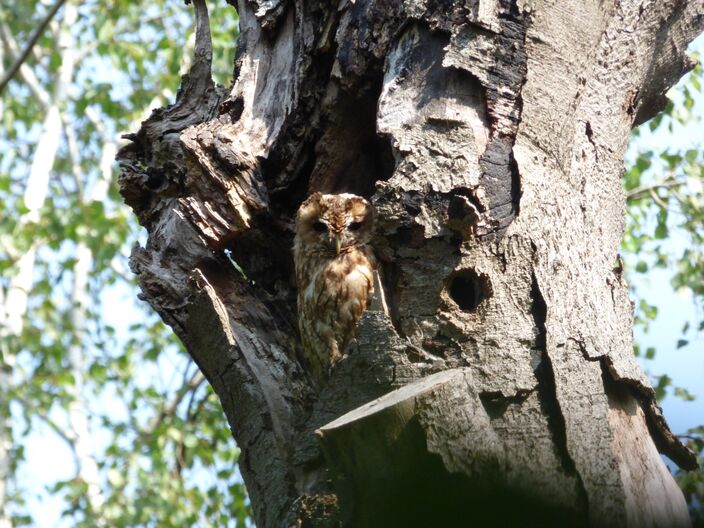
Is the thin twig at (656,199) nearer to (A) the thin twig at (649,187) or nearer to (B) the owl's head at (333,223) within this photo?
(A) the thin twig at (649,187)

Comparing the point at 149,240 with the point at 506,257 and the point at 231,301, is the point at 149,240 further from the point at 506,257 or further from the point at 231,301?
the point at 506,257

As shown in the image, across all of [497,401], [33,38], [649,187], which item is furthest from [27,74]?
[497,401]

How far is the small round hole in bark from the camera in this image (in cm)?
182

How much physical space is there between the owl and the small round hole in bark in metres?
0.72

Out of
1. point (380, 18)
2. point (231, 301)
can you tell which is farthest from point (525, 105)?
point (231, 301)

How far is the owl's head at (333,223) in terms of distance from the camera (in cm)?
277

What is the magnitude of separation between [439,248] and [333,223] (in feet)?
3.21

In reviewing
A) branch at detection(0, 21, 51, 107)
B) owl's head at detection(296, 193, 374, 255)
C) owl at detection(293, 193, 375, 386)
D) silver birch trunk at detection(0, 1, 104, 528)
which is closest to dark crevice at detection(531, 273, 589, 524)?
owl at detection(293, 193, 375, 386)

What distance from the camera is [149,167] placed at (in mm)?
2475

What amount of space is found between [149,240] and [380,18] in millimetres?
860

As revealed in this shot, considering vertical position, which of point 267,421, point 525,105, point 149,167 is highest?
point 149,167

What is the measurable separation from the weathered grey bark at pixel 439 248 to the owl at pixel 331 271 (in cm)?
18

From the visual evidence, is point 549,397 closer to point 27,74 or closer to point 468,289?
point 468,289

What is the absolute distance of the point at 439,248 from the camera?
1856 millimetres
